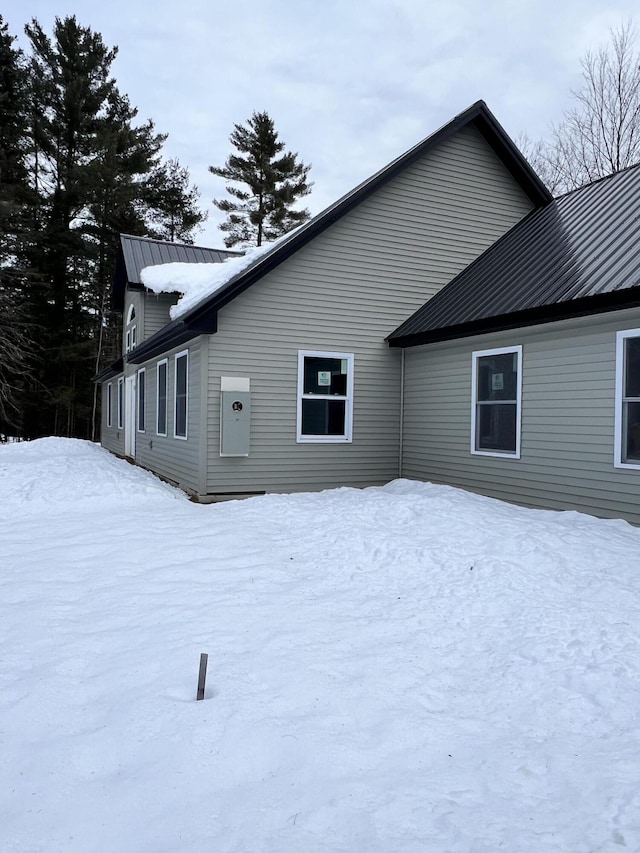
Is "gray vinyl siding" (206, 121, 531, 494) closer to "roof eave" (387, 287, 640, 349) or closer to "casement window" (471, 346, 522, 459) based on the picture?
"roof eave" (387, 287, 640, 349)

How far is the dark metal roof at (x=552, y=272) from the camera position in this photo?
24.9 ft

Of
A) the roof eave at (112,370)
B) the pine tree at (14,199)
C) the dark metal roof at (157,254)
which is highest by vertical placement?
the pine tree at (14,199)

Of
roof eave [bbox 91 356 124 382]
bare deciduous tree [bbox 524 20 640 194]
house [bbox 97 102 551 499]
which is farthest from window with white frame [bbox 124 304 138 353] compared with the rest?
bare deciduous tree [bbox 524 20 640 194]

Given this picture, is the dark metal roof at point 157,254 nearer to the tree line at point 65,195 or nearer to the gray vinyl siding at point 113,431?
the gray vinyl siding at point 113,431

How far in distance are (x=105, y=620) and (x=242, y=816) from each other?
2.55m

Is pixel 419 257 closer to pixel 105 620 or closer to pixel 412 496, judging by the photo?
pixel 412 496

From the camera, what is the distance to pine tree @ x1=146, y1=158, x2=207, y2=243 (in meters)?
30.3

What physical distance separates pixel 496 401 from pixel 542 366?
103 centimetres

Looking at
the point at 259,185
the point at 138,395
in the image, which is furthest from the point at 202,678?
the point at 259,185

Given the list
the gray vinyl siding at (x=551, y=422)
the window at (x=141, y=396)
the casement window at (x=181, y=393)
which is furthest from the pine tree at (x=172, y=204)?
the gray vinyl siding at (x=551, y=422)

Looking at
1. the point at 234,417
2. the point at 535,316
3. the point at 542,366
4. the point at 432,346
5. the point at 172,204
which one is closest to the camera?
the point at 535,316

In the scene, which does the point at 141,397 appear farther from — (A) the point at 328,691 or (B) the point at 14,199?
(B) the point at 14,199

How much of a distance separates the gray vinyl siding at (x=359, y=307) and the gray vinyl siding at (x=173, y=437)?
46 centimetres

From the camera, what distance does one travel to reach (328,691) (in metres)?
3.60
